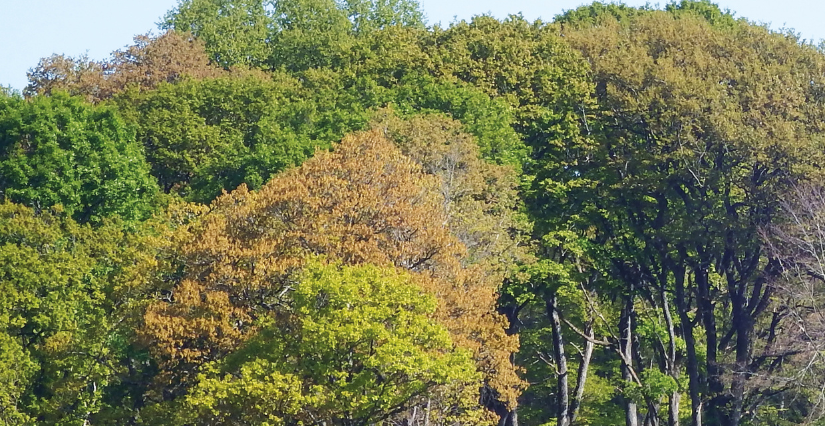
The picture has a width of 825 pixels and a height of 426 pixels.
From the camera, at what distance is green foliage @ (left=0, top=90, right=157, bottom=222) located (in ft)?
195

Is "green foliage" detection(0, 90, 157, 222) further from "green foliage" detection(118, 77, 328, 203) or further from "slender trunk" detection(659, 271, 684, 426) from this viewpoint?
"slender trunk" detection(659, 271, 684, 426)

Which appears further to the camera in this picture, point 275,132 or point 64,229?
point 275,132

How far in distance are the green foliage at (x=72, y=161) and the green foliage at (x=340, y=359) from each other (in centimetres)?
2119

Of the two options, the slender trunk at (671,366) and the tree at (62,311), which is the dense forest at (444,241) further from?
the slender trunk at (671,366)

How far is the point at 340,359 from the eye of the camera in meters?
38.6

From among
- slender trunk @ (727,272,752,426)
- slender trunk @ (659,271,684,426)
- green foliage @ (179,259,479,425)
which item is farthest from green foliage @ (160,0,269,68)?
green foliage @ (179,259,479,425)

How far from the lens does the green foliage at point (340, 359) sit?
37625mm

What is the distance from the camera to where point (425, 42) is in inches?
2815

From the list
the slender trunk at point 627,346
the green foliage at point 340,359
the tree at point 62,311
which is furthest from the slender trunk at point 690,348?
the tree at point 62,311

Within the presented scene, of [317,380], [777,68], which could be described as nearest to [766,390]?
[777,68]

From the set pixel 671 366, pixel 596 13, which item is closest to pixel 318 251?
pixel 671 366

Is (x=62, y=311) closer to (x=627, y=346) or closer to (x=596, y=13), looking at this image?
(x=627, y=346)

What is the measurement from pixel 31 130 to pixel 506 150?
74.7 feet

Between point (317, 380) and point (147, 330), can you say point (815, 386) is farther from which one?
point (147, 330)
